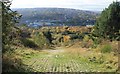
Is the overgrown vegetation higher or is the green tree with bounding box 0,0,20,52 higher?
the green tree with bounding box 0,0,20,52

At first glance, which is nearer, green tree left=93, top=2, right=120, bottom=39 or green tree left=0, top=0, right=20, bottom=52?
green tree left=0, top=0, right=20, bottom=52

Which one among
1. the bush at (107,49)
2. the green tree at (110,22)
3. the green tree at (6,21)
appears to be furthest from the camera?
the green tree at (110,22)

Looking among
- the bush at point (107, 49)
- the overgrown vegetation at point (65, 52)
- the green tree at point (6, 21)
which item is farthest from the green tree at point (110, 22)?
the green tree at point (6, 21)

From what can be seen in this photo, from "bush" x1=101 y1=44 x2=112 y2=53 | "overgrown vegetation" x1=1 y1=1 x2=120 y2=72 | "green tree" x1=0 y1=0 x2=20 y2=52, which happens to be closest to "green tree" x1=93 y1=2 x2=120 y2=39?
"overgrown vegetation" x1=1 y1=1 x2=120 y2=72

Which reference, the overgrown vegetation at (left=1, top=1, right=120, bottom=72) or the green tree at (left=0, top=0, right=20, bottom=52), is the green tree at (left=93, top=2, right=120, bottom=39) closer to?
the overgrown vegetation at (left=1, top=1, right=120, bottom=72)

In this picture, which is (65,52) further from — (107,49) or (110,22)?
(110,22)

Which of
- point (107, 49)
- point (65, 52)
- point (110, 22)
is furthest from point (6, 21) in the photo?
point (110, 22)

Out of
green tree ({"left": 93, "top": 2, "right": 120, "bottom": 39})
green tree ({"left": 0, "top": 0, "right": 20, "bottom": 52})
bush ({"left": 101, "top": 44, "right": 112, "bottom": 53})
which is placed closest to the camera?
green tree ({"left": 0, "top": 0, "right": 20, "bottom": 52})

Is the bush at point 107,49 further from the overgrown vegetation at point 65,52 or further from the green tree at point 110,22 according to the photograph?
the green tree at point 110,22
